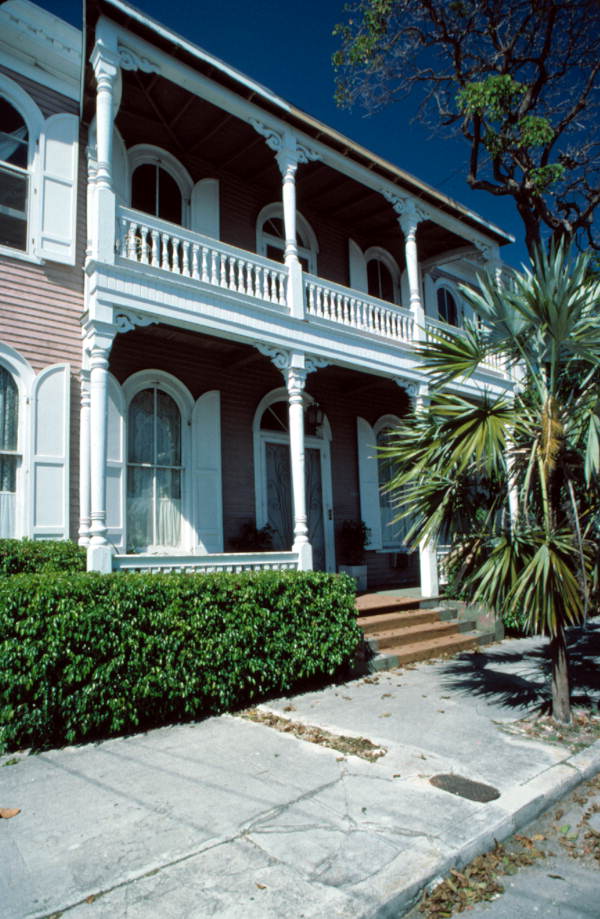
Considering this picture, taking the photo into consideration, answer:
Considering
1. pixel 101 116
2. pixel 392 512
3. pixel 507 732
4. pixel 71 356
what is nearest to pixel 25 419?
pixel 71 356

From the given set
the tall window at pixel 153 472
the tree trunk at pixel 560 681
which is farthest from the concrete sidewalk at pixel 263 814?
the tall window at pixel 153 472

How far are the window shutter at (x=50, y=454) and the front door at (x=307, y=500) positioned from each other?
3.67 m

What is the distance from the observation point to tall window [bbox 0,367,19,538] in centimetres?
774

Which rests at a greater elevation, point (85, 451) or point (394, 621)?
point (85, 451)

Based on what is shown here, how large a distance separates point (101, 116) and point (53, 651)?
634 centimetres

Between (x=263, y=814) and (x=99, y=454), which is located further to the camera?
(x=99, y=454)

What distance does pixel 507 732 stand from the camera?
17.5 ft

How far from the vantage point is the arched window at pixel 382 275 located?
44.6 ft

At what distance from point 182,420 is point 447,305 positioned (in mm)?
8631

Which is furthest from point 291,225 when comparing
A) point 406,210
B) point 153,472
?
point 153,472

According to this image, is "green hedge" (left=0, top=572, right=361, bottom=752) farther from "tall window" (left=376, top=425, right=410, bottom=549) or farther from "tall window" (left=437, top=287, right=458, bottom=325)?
"tall window" (left=437, top=287, right=458, bottom=325)

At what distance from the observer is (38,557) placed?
22.4 ft

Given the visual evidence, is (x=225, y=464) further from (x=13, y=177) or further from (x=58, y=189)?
(x=13, y=177)

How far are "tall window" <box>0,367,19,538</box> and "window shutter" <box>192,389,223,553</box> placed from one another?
2.62 m
